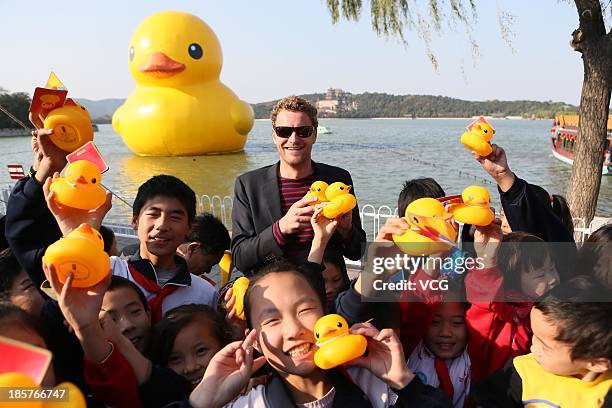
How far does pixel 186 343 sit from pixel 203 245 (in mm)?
1675

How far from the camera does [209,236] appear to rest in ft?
11.9

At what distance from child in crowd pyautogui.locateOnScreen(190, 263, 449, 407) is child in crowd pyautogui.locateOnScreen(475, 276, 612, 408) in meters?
0.37

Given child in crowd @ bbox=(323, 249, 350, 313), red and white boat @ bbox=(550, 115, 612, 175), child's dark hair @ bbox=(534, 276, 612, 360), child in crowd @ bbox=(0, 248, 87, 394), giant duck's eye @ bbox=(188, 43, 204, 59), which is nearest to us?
child's dark hair @ bbox=(534, 276, 612, 360)

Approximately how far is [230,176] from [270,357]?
1651 centimetres

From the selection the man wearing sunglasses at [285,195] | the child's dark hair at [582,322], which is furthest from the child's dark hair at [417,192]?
the child's dark hair at [582,322]

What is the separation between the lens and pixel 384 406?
151cm

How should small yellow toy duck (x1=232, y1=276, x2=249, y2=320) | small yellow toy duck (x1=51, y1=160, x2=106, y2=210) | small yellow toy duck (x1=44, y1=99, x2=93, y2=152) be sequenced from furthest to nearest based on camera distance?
small yellow toy duck (x1=44, y1=99, x2=93, y2=152) → small yellow toy duck (x1=232, y1=276, x2=249, y2=320) → small yellow toy duck (x1=51, y1=160, x2=106, y2=210)

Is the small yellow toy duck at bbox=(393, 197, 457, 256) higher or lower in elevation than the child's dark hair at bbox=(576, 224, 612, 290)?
higher

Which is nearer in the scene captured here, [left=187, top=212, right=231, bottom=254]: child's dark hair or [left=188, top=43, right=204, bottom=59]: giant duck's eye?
[left=187, top=212, right=231, bottom=254]: child's dark hair

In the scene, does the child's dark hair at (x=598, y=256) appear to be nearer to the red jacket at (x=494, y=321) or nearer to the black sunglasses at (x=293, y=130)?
the red jacket at (x=494, y=321)

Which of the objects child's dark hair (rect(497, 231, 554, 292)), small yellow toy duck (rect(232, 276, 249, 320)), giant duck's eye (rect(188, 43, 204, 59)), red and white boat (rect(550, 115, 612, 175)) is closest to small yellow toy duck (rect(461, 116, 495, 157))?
child's dark hair (rect(497, 231, 554, 292))

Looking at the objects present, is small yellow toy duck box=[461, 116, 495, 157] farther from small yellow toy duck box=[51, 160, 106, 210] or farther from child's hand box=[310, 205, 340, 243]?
small yellow toy duck box=[51, 160, 106, 210]

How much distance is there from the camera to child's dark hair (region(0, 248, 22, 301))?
2182 millimetres

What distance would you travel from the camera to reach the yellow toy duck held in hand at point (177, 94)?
18125 millimetres
